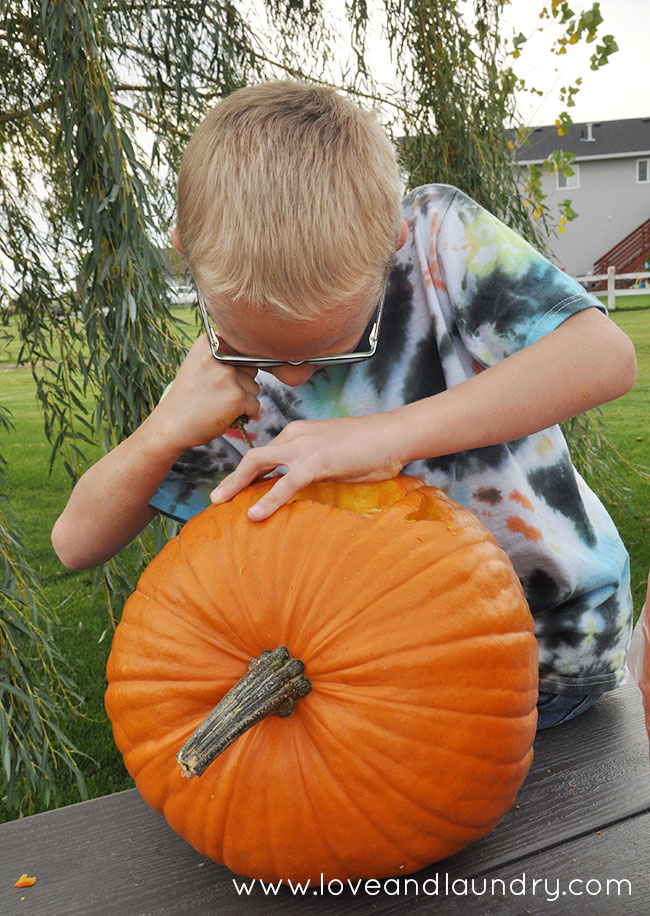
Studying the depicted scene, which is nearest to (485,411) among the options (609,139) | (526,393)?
(526,393)

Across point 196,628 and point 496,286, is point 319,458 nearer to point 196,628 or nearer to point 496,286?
point 196,628

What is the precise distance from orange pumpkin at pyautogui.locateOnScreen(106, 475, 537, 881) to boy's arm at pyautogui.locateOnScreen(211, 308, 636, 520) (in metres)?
0.07

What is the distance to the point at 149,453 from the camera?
44.4 inches

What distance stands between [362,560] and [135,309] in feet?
3.48

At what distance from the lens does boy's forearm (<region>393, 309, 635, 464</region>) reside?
1014 millimetres

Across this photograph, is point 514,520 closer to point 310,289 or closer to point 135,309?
point 310,289

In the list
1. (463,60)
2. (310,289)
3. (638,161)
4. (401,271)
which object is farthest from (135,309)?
(638,161)

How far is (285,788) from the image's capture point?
2.64 ft

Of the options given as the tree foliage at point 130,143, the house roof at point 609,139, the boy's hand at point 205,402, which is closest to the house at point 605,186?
the house roof at point 609,139

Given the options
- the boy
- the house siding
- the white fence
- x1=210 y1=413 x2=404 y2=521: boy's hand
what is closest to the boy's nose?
the boy

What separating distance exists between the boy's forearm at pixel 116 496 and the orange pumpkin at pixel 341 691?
27cm

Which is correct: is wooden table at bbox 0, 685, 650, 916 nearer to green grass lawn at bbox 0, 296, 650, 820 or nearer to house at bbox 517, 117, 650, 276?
green grass lawn at bbox 0, 296, 650, 820

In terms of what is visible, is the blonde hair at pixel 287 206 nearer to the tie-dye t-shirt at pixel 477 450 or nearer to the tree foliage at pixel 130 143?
the tie-dye t-shirt at pixel 477 450

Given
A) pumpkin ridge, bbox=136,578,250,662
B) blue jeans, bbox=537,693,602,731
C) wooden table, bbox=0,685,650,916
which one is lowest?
blue jeans, bbox=537,693,602,731
